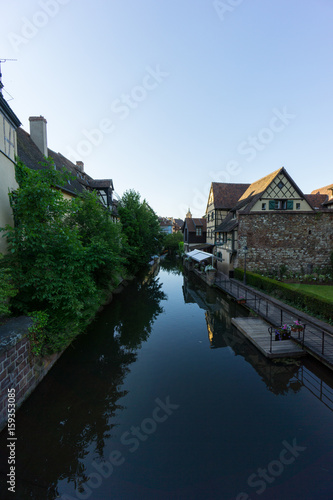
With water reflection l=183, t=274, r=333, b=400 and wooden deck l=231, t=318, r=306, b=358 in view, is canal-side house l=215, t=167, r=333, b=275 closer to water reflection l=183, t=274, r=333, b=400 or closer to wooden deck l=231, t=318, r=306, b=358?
water reflection l=183, t=274, r=333, b=400

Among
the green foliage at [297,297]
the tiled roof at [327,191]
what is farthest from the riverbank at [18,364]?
the tiled roof at [327,191]

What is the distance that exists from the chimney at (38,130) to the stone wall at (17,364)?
14.4 meters

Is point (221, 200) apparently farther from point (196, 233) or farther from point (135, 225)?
point (196, 233)

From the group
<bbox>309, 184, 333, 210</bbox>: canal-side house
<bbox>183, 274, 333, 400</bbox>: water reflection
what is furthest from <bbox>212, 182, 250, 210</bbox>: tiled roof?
<bbox>183, 274, 333, 400</bbox>: water reflection

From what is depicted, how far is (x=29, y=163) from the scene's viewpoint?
13.3m

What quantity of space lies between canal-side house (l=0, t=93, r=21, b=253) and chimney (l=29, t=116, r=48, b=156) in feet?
25.9

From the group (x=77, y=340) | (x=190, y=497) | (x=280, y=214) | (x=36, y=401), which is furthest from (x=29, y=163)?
(x=280, y=214)

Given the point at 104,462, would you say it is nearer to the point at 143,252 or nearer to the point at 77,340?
the point at 77,340

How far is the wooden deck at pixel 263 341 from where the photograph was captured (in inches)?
360

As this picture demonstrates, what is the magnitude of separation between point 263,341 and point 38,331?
8.98 metres

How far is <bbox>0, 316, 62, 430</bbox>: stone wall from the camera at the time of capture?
19.4ft

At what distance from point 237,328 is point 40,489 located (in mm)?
10065

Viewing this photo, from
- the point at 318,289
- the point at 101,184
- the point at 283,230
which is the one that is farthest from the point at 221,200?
the point at 318,289

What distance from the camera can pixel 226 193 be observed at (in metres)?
31.2
